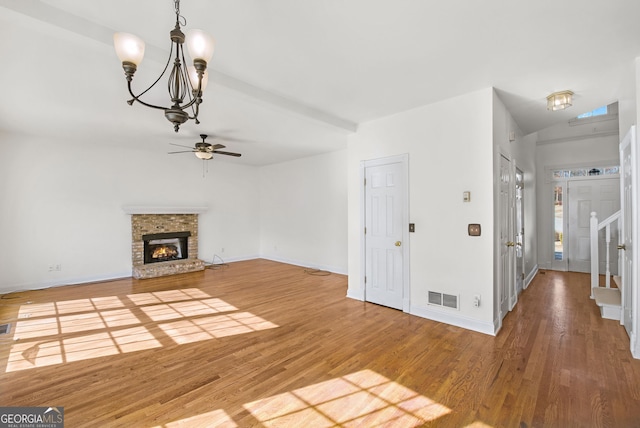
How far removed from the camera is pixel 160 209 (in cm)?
664

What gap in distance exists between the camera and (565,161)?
6520 mm

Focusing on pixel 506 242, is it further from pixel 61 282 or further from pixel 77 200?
pixel 61 282

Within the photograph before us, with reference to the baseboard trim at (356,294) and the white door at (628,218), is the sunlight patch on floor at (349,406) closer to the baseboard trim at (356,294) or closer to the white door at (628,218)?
the baseboard trim at (356,294)

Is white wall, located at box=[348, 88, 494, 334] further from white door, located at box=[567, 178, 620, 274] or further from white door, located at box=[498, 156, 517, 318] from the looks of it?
white door, located at box=[567, 178, 620, 274]

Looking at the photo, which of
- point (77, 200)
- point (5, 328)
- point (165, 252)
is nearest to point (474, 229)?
point (5, 328)

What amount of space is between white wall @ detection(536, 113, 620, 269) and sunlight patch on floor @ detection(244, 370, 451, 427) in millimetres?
6547

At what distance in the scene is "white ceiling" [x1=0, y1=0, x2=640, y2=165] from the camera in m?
1.99

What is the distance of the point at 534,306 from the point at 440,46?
13.2ft

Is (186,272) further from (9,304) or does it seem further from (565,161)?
(565,161)

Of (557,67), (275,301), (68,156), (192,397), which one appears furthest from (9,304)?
(557,67)

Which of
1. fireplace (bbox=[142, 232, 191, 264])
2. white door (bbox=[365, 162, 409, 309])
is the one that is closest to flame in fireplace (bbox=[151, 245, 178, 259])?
fireplace (bbox=[142, 232, 191, 264])

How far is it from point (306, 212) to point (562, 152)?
6149 millimetres

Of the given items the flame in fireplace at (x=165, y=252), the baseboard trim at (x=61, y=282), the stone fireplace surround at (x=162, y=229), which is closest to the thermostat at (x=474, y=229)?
the stone fireplace surround at (x=162, y=229)

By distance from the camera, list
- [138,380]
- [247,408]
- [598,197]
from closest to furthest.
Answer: [247,408], [138,380], [598,197]
